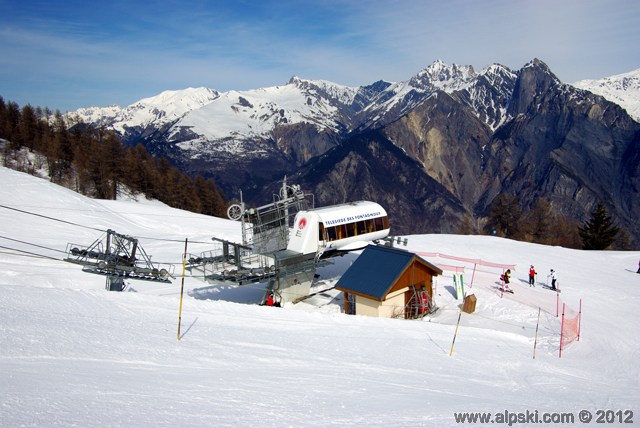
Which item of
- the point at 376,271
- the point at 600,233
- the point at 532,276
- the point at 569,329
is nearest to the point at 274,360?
the point at 376,271

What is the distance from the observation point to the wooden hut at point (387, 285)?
76.7ft

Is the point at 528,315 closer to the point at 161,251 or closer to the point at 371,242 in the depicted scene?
the point at 371,242

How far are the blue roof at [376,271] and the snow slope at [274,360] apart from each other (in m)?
2.12

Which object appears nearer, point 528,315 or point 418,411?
point 418,411

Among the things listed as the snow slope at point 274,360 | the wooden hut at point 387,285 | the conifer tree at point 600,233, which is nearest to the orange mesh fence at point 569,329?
the snow slope at point 274,360

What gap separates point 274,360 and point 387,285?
35.7 ft

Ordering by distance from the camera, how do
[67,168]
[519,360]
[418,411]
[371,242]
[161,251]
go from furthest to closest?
[67,168], [161,251], [371,242], [519,360], [418,411]

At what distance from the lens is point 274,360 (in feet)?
44.3

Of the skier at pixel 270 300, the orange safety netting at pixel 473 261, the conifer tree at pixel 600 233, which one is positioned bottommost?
the skier at pixel 270 300

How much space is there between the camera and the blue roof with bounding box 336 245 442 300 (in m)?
23.4

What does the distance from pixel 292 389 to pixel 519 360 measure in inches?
390

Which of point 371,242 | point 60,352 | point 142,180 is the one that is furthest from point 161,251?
point 142,180

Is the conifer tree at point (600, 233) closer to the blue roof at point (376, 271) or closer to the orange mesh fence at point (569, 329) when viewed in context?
the orange mesh fence at point (569, 329)

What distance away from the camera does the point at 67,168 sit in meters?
75.8
